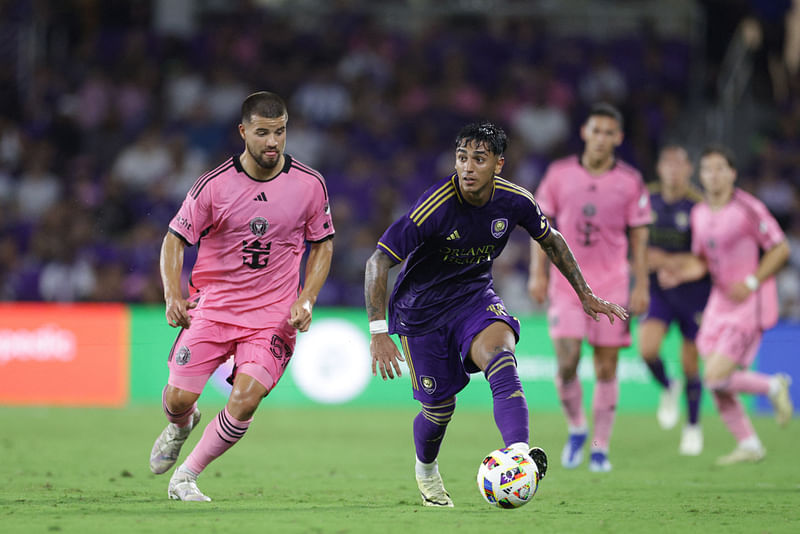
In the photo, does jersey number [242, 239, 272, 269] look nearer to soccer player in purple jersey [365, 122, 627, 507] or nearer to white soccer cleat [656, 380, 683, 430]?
soccer player in purple jersey [365, 122, 627, 507]

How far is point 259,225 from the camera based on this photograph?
7102mm

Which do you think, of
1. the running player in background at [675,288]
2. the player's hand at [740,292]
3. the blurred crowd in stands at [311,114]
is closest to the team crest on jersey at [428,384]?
the player's hand at [740,292]

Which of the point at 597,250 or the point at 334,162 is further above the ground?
the point at 334,162

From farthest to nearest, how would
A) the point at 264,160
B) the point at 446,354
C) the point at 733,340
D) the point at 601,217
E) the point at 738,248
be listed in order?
1. the point at 738,248
2. the point at 733,340
3. the point at 601,217
4. the point at 264,160
5. the point at 446,354

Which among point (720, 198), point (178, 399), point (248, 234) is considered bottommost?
point (178, 399)

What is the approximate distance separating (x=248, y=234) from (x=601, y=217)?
3.67 metres

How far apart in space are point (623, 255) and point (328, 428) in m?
4.92

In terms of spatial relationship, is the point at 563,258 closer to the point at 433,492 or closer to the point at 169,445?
the point at 433,492

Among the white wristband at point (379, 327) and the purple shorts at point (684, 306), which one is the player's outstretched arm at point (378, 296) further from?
the purple shorts at point (684, 306)

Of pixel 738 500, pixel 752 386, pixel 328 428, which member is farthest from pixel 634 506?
pixel 328 428

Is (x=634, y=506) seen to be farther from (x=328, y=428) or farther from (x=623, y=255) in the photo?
(x=328, y=428)

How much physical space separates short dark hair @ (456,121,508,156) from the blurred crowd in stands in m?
10.7

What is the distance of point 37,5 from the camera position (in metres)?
21.2

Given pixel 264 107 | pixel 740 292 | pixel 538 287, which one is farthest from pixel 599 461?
pixel 264 107
